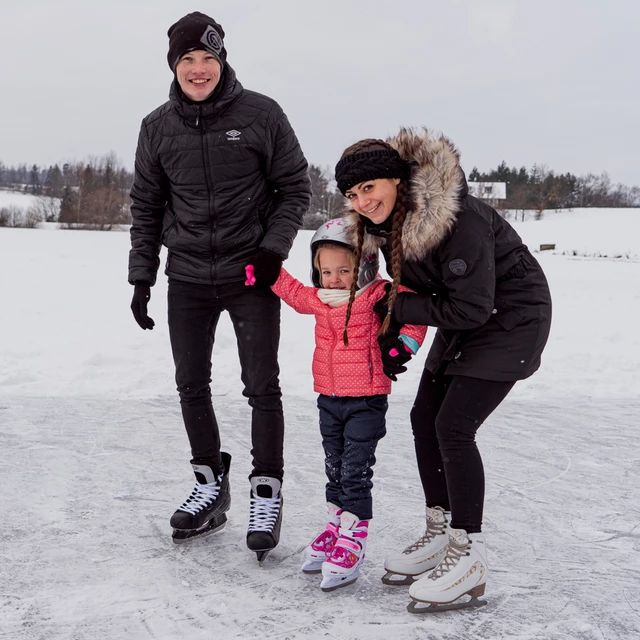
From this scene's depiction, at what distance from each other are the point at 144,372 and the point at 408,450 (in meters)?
2.40

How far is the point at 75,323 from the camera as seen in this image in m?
7.02

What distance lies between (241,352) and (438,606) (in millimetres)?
1176

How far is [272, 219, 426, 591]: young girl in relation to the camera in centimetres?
240

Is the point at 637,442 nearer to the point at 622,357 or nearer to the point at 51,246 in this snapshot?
the point at 622,357

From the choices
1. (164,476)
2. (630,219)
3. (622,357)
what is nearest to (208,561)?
(164,476)

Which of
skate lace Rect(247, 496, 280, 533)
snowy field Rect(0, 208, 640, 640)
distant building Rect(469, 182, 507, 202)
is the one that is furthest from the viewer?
distant building Rect(469, 182, 507, 202)

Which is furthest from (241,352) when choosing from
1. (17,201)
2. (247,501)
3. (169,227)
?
(17,201)

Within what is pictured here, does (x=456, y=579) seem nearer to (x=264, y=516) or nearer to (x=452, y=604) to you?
(x=452, y=604)

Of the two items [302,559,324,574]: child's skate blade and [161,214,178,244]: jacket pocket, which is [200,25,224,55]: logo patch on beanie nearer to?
[161,214,178,244]: jacket pocket

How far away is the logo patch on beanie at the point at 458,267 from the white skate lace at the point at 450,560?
900mm

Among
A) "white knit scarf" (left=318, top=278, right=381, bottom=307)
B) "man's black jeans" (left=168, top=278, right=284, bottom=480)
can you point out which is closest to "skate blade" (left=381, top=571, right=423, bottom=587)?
"man's black jeans" (left=168, top=278, right=284, bottom=480)

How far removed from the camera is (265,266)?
8.55 ft

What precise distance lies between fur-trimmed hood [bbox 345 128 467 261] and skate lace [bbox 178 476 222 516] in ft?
4.31

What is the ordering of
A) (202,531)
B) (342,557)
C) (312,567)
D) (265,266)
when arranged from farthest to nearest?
(202,531) < (265,266) < (312,567) < (342,557)
